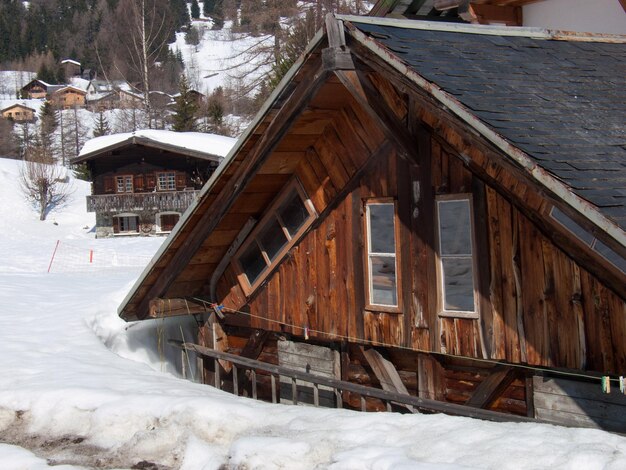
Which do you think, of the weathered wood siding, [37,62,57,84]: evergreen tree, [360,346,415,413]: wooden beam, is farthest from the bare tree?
[37,62,57,84]: evergreen tree

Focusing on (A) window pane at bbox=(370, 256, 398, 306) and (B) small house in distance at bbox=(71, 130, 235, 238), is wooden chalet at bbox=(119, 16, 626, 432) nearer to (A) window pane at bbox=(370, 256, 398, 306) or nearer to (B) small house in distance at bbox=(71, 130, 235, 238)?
(A) window pane at bbox=(370, 256, 398, 306)

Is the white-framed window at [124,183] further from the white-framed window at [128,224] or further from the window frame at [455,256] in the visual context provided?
the window frame at [455,256]

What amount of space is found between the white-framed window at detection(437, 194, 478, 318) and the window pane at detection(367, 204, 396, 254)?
770 millimetres

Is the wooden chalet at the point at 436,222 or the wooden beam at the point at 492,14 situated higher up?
the wooden beam at the point at 492,14

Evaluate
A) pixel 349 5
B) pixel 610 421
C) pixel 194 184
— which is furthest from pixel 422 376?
pixel 194 184

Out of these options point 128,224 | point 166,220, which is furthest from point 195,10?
point 166,220

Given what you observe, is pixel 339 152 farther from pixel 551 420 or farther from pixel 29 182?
pixel 29 182

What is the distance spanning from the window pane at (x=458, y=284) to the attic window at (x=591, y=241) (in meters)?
1.44

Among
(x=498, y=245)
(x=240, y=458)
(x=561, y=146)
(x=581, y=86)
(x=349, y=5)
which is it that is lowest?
(x=240, y=458)

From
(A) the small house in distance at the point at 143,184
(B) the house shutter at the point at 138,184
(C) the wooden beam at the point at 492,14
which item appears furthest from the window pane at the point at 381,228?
(B) the house shutter at the point at 138,184

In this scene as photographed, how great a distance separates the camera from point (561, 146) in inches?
239

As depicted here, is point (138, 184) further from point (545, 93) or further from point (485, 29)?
point (545, 93)

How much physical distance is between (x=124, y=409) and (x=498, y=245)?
413cm

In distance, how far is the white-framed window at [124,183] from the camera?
44.2m
